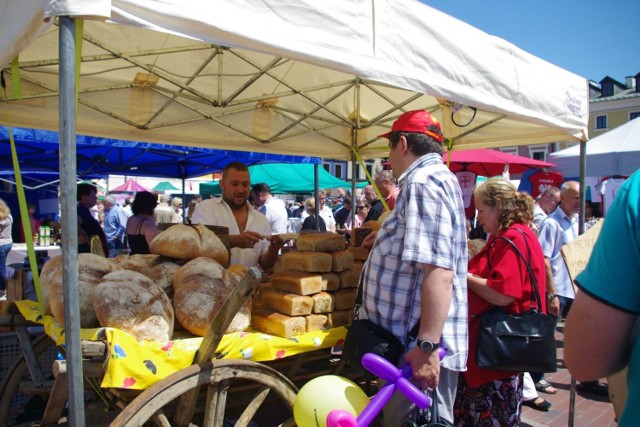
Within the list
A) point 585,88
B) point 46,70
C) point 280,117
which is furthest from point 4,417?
point 585,88

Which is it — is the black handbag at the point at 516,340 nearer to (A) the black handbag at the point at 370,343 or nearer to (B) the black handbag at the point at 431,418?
(B) the black handbag at the point at 431,418

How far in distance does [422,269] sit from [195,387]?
116cm

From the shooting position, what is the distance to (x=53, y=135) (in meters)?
5.43

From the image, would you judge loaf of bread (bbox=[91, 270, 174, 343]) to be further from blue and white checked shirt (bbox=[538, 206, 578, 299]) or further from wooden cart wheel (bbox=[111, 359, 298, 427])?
blue and white checked shirt (bbox=[538, 206, 578, 299])

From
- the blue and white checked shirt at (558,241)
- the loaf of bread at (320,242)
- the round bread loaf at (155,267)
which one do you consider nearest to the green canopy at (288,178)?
the blue and white checked shirt at (558,241)

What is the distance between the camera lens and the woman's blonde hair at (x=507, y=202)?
2.66 m

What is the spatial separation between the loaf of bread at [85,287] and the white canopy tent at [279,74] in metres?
0.95

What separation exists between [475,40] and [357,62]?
1.11 meters

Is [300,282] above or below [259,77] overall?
below

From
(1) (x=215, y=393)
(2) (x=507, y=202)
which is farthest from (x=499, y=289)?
(1) (x=215, y=393)

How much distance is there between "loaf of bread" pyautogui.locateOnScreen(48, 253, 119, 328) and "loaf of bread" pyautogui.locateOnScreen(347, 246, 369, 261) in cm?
149

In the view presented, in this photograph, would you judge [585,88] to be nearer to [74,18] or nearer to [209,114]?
[209,114]

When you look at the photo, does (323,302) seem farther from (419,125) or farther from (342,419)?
(419,125)

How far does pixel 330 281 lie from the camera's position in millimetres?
2660
